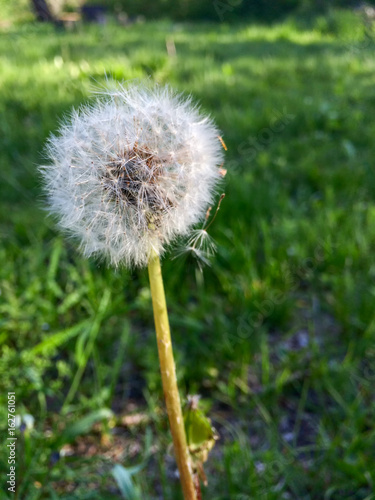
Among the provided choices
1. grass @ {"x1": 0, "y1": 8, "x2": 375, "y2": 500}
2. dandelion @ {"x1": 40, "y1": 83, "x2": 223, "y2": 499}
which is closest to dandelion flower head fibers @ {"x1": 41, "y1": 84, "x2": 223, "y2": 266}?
dandelion @ {"x1": 40, "y1": 83, "x2": 223, "y2": 499}

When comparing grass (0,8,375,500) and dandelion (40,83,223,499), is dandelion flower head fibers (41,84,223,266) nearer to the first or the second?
dandelion (40,83,223,499)

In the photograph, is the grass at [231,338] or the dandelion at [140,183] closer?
the dandelion at [140,183]

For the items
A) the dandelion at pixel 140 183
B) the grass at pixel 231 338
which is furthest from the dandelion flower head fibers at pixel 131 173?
the grass at pixel 231 338

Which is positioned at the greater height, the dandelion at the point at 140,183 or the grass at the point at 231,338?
the dandelion at the point at 140,183

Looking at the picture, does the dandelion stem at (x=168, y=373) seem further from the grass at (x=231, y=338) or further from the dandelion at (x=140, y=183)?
the grass at (x=231, y=338)

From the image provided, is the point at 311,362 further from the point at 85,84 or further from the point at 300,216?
the point at 85,84

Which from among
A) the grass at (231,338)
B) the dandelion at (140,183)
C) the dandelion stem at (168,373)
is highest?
the dandelion at (140,183)
